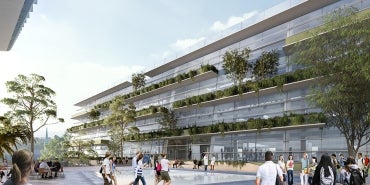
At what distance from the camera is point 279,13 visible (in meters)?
41.0

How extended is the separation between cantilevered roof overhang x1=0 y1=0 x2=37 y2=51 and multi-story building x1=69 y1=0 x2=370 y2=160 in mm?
16113

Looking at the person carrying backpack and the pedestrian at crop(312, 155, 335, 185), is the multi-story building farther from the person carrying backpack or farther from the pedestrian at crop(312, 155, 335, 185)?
the pedestrian at crop(312, 155, 335, 185)

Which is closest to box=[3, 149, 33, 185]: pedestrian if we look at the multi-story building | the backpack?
the backpack

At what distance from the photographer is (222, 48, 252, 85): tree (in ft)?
147

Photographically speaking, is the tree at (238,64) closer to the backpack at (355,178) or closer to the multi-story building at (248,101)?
the multi-story building at (248,101)

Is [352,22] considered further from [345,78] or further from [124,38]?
[124,38]

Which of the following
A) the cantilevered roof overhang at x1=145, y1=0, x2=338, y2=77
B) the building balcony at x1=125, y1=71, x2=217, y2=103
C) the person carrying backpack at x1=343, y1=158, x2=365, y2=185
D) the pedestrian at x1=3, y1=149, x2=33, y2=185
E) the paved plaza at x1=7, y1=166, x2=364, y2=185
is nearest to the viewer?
the pedestrian at x1=3, y1=149, x2=33, y2=185

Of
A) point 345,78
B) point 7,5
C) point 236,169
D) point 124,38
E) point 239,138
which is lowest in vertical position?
point 236,169

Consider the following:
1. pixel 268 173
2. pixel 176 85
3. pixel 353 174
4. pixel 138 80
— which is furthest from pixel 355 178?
pixel 138 80

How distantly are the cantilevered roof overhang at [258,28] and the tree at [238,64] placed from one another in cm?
259

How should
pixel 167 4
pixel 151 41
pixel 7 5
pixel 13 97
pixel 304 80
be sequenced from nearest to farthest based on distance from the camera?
pixel 7 5
pixel 304 80
pixel 167 4
pixel 13 97
pixel 151 41

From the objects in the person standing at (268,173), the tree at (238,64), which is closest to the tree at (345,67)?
the person standing at (268,173)

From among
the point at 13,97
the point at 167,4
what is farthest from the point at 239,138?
the point at 13,97

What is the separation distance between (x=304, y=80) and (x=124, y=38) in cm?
2013
